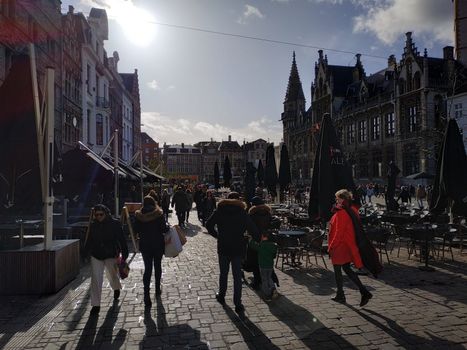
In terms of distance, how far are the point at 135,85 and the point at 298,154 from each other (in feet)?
98.0

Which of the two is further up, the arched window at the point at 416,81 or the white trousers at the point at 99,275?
the arched window at the point at 416,81

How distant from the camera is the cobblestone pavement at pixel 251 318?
465 centimetres

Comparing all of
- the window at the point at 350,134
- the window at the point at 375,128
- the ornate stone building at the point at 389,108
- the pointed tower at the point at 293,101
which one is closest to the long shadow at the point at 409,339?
the ornate stone building at the point at 389,108

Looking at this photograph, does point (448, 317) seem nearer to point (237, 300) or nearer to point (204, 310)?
point (237, 300)

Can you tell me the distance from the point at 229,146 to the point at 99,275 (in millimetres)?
120559

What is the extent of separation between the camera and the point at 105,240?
19.5 ft

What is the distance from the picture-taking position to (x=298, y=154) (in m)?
70.2

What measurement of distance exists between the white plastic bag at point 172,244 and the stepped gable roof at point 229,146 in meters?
118

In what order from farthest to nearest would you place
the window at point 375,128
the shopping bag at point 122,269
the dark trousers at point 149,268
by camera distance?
the window at point 375,128
the dark trousers at point 149,268
the shopping bag at point 122,269

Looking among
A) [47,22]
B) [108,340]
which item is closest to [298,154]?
[47,22]

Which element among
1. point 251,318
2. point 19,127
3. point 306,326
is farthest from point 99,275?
point 19,127

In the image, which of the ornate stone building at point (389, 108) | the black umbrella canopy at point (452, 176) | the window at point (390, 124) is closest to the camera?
the black umbrella canopy at point (452, 176)

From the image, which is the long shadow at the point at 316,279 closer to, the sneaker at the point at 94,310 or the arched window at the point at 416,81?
the sneaker at the point at 94,310

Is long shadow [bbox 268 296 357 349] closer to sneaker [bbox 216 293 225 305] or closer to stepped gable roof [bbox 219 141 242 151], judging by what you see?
sneaker [bbox 216 293 225 305]
